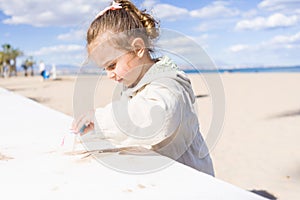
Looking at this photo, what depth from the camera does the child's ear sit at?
58.6 inches

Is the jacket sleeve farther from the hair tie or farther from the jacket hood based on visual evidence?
the hair tie

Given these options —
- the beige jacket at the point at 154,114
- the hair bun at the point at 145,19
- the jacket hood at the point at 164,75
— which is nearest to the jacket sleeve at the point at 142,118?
the beige jacket at the point at 154,114

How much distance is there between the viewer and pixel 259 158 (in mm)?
4211

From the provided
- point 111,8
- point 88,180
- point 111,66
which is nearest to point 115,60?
point 111,66

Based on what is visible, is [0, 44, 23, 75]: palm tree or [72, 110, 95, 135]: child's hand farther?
[0, 44, 23, 75]: palm tree

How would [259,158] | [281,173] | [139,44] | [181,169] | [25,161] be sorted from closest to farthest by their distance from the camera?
[181,169]
[25,161]
[139,44]
[281,173]
[259,158]

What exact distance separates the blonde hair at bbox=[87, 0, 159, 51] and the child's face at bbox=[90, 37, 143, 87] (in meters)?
0.04

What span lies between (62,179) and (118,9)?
89 cm

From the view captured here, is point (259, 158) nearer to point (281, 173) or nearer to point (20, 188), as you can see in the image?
point (281, 173)

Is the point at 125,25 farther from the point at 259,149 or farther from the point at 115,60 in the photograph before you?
the point at 259,149

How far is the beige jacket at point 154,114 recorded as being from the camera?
3.63ft

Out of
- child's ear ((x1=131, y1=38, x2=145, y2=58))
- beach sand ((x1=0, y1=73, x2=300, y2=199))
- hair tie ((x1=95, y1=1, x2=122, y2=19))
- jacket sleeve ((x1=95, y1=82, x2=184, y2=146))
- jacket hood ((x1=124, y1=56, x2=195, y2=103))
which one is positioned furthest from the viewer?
beach sand ((x1=0, y1=73, x2=300, y2=199))

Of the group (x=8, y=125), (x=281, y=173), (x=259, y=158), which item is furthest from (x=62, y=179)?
(x=259, y=158)

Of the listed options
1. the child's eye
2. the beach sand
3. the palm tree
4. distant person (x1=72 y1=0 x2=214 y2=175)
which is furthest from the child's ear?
the palm tree
